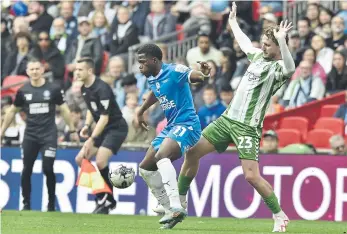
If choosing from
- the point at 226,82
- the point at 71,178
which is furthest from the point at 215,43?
the point at 71,178

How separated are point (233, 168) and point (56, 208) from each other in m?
3.23

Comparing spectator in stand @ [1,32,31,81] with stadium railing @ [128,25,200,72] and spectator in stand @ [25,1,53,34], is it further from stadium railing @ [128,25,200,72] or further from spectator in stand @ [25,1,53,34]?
stadium railing @ [128,25,200,72]

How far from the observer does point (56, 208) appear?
20.8 meters

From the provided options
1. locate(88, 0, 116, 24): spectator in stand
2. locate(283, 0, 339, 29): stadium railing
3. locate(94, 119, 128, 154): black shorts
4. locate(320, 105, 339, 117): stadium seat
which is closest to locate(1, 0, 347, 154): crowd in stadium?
locate(88, 0, 116, 24): spectator in stand

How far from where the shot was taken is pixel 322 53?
74.4 feet

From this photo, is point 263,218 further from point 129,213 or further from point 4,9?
point 4,9

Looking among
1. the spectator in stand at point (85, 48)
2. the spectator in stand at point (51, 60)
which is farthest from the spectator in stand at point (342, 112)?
the spectator in stand at point (51, 60)

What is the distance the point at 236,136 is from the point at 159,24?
36.2 ft

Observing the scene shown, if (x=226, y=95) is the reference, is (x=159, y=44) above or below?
above

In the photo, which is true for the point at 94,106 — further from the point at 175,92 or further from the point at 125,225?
the point at 175,92

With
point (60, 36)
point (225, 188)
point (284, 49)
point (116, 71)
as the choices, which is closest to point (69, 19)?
point (60, 36)

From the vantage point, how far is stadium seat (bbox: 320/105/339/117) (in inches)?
872

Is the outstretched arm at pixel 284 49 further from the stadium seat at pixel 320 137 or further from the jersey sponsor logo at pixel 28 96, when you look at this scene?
the stadium seat at pixel 320 137

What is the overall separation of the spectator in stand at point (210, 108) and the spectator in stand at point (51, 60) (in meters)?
4.95
